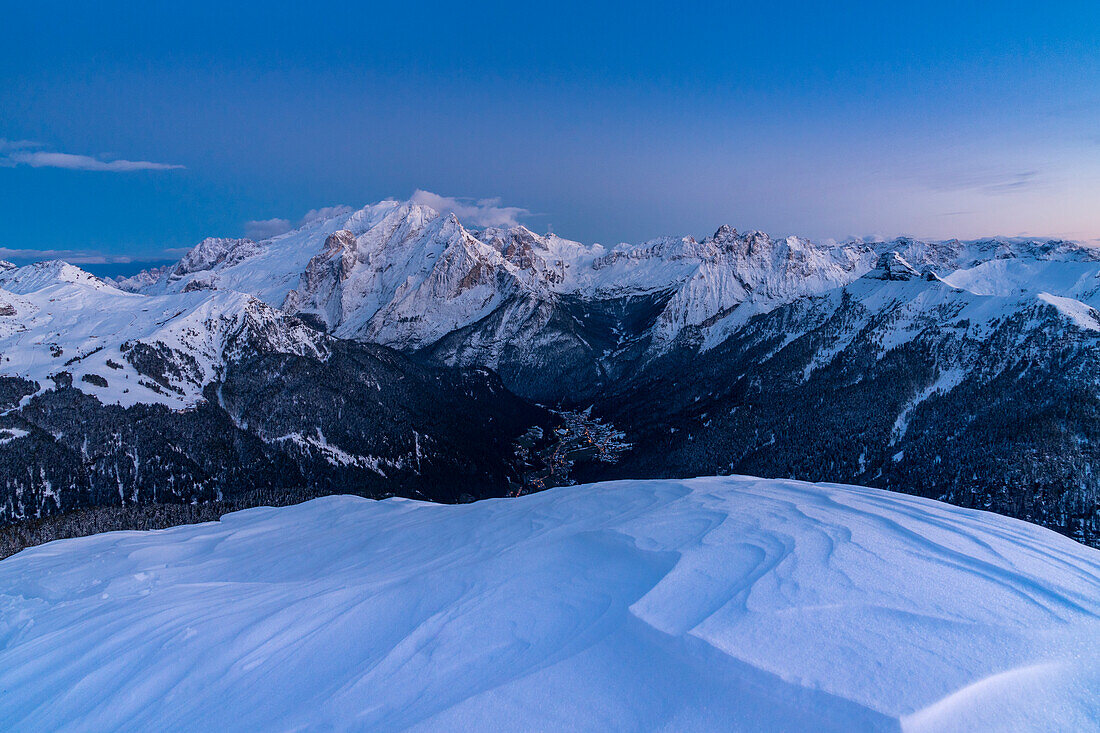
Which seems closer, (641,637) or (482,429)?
(641,637)

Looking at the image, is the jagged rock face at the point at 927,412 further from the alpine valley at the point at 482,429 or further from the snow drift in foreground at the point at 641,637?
the snow drift in foreground at the point at 641,637

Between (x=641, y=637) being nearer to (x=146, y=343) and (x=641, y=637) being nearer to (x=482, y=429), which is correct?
(x=146, y=343)

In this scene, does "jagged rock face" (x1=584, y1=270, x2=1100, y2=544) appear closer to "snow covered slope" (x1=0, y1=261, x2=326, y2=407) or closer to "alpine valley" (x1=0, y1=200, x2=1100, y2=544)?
"alpine valley" (x1=0, y1=200, x2=1100, y2=544)

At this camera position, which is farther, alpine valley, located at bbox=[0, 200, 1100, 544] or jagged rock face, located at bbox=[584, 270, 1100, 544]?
alpine valley, located at bbox=[0, 200, 1100, 544]

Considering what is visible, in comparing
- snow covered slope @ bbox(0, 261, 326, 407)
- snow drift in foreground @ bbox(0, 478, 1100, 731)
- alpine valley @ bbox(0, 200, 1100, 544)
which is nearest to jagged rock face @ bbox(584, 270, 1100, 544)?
alpine valley @ bbox(0, 200, 1100, 544)

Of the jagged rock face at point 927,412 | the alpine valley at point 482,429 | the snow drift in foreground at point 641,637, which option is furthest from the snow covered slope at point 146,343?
the snow drift in foreground at point 641,637

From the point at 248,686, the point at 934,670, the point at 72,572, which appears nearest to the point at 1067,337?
the point at 934,670

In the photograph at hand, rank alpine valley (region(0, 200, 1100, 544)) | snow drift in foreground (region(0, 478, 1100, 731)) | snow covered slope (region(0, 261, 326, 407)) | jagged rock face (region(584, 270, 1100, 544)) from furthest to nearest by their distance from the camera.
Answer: snow covered slope (region(0, 261, 326, 407))
alpine valley (region(0, 200, 1100, 544))
jagged rock face (region(584, 270, 1100, 544))
snow drift in foreground (region(0, 478, 1100, 731))

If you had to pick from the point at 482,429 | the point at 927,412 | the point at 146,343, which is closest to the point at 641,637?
the point at 927,412

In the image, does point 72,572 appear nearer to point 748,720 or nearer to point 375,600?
point 375,600
